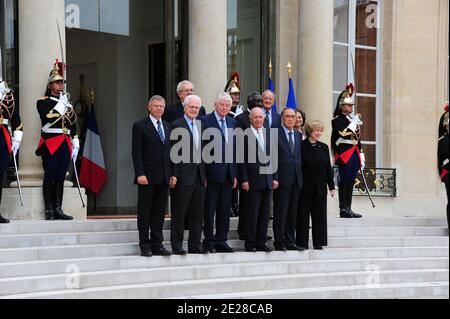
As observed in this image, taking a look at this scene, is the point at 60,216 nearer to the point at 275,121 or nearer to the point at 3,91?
the point at 3,91

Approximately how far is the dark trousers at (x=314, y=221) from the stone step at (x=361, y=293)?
120 cm

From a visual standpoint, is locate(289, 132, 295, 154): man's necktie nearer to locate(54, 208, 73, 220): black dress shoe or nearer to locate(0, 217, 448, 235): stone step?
locate(0, 217, 448, 235): stone step

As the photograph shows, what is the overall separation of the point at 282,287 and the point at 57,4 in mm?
4676

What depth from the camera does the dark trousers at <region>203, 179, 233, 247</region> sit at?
37.7 feet

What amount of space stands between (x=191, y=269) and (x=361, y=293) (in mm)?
1920

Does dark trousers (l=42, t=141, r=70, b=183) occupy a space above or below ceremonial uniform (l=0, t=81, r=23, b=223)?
below

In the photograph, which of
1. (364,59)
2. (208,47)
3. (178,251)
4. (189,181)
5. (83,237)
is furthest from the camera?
(364,59)

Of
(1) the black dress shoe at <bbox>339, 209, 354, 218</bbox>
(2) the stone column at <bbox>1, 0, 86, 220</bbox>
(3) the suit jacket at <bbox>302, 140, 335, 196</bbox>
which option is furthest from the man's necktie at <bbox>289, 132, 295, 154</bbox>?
(2) the stone column at <bbox>1, 0, 86, 220</bbox>

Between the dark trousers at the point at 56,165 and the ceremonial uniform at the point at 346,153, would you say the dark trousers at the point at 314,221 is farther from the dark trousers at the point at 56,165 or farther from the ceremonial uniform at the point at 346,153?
the dark trousers at the point at 56,165

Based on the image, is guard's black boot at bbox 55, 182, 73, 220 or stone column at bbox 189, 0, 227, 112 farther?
stone column at bbox 189, 0, 227, 112

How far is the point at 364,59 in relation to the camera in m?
18.0

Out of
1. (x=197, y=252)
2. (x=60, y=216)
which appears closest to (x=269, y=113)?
(x=197, y=252)

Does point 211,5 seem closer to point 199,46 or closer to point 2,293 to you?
point 199,46
